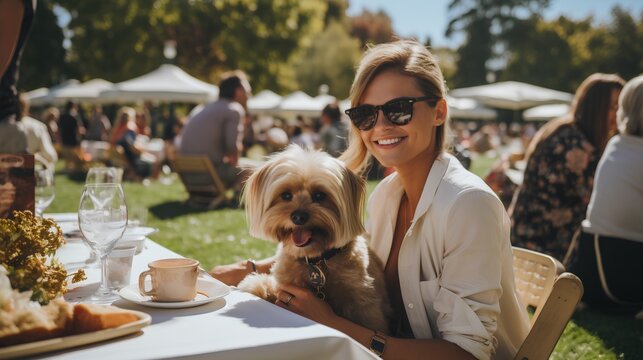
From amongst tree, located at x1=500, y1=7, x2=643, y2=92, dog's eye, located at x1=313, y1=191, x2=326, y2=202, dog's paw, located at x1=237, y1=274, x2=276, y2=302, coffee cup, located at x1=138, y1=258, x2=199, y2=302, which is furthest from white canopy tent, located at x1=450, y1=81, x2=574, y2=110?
tree, located at x1=500, y1=7, x2=643, y2=92

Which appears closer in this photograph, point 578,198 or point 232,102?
point 578,198

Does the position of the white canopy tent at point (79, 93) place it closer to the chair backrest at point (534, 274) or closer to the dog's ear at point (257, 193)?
the dog's ear at point (257, 193)

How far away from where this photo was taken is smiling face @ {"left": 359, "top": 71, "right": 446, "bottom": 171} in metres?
2.54

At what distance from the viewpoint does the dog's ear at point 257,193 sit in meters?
2.82

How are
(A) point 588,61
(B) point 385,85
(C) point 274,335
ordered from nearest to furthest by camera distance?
(C) point 274,335, (B) point 385,85, (A) point 588,61

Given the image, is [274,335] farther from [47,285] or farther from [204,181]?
[204,181]

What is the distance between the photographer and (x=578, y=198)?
5414 mm

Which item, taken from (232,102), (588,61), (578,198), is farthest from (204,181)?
(588,61)

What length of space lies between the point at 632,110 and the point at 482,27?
195ft

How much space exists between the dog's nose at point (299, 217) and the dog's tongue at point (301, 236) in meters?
0.04

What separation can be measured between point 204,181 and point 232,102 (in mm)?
1571

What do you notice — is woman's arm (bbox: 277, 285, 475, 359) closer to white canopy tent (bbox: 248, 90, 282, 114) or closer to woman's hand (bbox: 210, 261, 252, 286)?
woman's hand (bbox: 210, 261, 252, 286)

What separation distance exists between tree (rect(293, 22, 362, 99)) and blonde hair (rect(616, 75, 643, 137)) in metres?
43.5

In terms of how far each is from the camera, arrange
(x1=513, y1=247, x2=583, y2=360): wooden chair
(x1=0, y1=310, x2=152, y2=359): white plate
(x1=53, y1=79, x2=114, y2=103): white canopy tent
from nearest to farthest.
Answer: (x1=0, y1=310, x2=152, y2=359): white plate < (x1=513, y1=247, x2=583, y2=360): wooden chair < (x1=53, y1=79, x2=114, y2=103): white canopy tent
